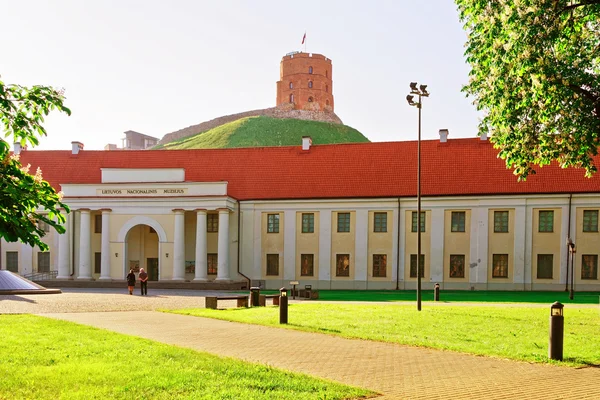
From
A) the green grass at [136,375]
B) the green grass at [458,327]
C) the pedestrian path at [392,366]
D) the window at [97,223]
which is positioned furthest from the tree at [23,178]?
the window at [97,223]

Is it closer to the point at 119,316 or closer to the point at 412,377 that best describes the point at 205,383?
the point at 412,377

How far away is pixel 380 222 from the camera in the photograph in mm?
46750

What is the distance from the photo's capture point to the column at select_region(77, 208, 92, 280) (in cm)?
4731

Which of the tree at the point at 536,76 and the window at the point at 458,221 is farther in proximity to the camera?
the window at the point at 458,221

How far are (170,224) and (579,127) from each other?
34008 millimetres

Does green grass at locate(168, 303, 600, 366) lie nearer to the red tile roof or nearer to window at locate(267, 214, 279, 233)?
the red tile roof

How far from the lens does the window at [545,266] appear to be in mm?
43125

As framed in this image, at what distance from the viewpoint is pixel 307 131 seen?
133 metres

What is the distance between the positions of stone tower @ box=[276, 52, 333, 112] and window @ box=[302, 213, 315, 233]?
290 ft

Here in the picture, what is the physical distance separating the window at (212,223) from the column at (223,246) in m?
2.25

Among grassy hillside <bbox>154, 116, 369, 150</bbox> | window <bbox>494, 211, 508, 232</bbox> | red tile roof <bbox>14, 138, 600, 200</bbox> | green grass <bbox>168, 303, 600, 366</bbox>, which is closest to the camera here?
green grass <bbox>168, 303, 600, 366</bbox>

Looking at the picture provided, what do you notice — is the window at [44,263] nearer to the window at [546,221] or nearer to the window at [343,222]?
the window at [343,222]

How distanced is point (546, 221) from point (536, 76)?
2959cm

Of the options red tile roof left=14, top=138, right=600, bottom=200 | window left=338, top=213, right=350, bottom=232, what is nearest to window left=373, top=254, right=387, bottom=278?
window left=338, top=213, right=350, bottom=232
